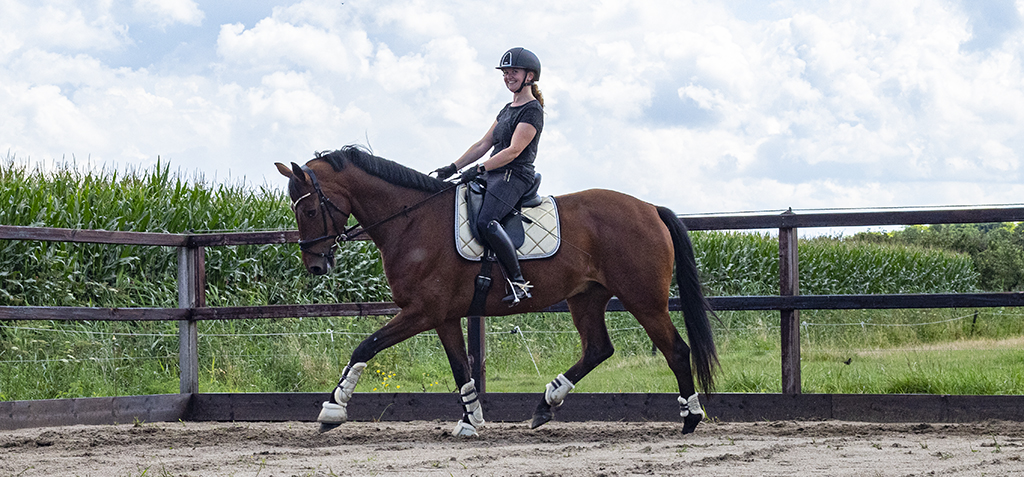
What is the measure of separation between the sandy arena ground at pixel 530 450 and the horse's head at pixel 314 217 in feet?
3.50

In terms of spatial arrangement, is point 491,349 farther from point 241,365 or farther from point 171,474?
point 171,474

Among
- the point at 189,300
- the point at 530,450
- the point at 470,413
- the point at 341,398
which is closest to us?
the point at 530,450

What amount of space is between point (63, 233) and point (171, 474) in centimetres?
307

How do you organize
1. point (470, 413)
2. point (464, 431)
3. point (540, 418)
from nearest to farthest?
point (464, 431)
point (470, 413)
point (540, 418)

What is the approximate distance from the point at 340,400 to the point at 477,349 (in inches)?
56.8

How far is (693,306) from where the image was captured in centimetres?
569

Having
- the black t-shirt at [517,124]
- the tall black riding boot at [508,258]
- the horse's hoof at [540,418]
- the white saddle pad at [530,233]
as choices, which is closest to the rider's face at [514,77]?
the black t-shirt at [517,124]

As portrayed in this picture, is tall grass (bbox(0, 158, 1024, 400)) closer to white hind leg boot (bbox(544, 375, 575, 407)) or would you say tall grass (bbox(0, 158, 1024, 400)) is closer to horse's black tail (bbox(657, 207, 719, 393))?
horse's black tail (bbox(657, 207, 719, 393))

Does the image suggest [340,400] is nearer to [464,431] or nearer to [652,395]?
[464,431]

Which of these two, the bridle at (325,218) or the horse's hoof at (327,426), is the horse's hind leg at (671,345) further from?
the horse's hoof at (327,426)

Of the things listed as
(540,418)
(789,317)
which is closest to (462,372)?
(540,418)

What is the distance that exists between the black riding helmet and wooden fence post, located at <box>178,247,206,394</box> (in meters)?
3.08

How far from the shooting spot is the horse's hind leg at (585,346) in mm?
5555

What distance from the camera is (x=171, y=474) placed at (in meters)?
3.81
